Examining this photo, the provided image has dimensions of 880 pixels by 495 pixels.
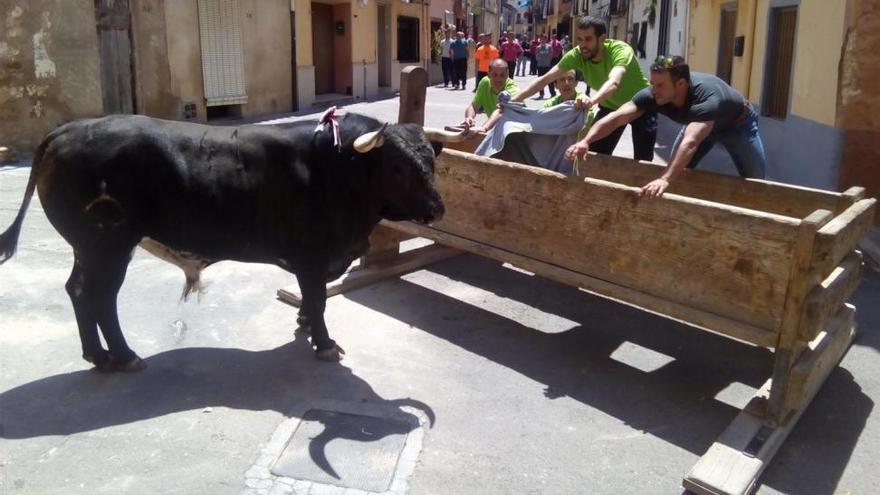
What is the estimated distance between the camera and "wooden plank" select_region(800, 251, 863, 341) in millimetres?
3400

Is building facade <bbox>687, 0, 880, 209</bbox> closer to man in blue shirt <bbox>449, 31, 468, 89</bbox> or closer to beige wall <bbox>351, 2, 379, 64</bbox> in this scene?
beige wall <bbox>351, 2, 379, 64</bbox>

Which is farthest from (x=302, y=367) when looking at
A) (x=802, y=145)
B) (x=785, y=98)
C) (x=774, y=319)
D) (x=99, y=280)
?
(x=785, y=98)

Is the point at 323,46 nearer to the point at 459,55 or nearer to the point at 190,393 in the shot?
the point at 459,55

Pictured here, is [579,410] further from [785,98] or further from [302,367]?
[785,98]

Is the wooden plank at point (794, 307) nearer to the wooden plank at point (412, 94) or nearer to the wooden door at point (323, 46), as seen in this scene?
the wooden plank at point (412, 94)

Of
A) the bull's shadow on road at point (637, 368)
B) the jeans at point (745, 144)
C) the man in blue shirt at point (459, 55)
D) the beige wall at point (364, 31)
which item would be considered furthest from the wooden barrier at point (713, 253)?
the man in blue shirt at point (459, 55)

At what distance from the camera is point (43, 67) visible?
390 inches

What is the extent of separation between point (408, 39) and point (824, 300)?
70.4 ft

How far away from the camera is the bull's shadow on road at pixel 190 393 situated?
3.65 meters

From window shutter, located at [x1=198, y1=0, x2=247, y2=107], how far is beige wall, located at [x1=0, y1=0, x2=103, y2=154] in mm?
3495

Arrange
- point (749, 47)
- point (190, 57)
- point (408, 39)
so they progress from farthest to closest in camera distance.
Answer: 1. point (408, 39)
2. point (190, 57)
3. point (749, 47)

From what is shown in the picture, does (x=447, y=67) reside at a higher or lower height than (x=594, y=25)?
lower

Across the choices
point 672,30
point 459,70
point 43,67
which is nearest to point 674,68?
point 43,67

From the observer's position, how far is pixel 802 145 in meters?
8.73
